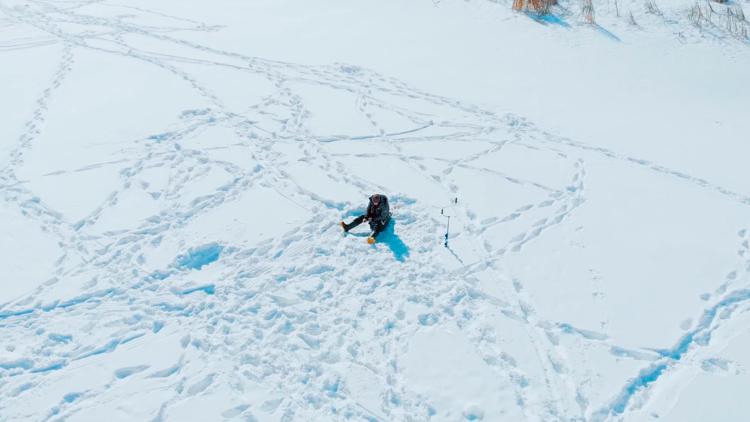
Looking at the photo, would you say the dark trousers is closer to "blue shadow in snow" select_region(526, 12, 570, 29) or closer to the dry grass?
"blue shadow in snow" select_region(526, 12, 570, 29)

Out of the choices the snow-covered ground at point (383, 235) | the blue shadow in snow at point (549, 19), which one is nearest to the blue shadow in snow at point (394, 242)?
the snow-covered ground at point (383, 235)

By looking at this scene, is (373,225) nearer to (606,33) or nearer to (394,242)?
(394,242)

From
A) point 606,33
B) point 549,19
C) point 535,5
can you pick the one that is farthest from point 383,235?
point 535,5

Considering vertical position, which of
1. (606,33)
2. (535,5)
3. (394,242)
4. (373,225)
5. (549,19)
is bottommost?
(394,242)

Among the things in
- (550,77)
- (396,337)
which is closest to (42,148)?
(396,337)

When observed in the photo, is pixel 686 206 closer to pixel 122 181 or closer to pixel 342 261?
pixel 342 261

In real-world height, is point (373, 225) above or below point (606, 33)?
below

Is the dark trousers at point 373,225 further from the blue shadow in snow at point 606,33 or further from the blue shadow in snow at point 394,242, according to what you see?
the blue shadow in snow at point 606,33
